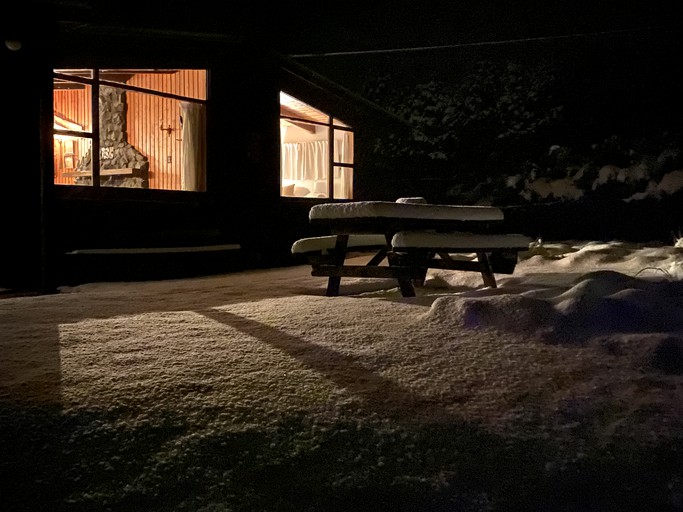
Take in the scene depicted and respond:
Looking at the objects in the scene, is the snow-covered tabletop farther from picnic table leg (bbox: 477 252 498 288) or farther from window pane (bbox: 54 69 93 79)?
window pane (bbox: 54 69 93 79)

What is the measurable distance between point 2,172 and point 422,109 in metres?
9.42

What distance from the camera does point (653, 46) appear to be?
10.8 meters

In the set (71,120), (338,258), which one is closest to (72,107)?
(71,120)

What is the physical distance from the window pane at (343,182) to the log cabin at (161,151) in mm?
29

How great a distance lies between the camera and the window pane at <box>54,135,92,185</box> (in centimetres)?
1038

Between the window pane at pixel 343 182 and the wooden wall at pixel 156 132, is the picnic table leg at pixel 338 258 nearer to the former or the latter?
the wooden wall at pixel 156 132

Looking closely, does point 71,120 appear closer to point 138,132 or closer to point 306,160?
point 138,132

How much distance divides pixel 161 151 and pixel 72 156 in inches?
68.8

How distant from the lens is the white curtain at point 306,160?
42.3ft

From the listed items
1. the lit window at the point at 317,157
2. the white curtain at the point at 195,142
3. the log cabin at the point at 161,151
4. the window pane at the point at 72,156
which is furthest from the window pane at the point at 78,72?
the lit window at the point at 317,157

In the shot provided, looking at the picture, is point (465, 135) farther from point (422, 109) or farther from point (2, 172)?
point (2, 172)

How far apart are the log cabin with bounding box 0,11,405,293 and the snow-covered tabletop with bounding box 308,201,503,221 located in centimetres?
335

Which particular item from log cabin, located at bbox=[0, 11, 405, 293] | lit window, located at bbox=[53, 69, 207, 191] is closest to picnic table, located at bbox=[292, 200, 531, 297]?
log cabin, located at bbox=[0, 11, 405, 293]

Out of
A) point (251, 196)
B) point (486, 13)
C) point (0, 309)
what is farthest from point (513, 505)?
point (251, 196)
